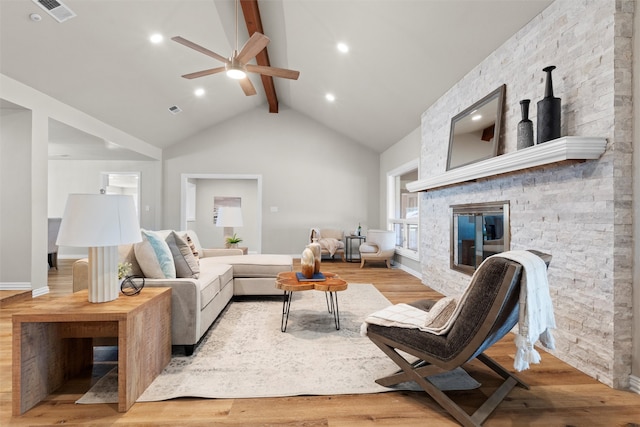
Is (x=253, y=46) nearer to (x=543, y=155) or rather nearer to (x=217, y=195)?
(x=543, y=155)

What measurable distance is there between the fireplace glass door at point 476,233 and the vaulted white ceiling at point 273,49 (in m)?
1.57

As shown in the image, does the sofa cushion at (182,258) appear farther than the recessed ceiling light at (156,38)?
No

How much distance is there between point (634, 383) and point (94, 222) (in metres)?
3.27

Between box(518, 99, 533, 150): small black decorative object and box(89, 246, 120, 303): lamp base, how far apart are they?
3.03 metres

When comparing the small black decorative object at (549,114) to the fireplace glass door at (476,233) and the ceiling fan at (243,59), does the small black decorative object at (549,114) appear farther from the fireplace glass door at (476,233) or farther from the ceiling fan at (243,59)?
the ceiling fan at (243,59)

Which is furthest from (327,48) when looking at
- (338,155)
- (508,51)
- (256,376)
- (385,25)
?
(256,376)

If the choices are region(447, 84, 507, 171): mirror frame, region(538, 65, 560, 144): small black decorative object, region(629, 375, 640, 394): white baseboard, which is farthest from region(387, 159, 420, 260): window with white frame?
region(629, 375, 640, 394): white baseboard

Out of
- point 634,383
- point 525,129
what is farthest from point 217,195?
point 634,383

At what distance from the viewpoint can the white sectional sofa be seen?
238cm

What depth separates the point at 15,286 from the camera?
13.3 feet

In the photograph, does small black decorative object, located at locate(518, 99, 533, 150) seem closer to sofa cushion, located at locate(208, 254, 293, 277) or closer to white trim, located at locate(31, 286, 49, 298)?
sofa cushion, located at locate(208, 254, 293, 277)

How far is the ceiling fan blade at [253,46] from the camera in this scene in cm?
296

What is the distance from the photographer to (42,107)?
13.8 ft

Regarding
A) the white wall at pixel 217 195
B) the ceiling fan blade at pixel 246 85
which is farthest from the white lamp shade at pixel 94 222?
the white wall at pixel 217 195
